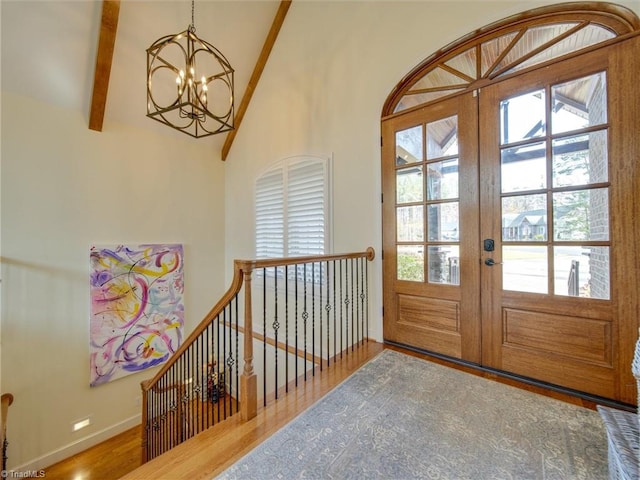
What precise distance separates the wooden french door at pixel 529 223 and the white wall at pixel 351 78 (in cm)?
35

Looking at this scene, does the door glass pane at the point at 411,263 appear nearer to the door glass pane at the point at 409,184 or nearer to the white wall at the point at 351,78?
the white wall at the point at 351,78

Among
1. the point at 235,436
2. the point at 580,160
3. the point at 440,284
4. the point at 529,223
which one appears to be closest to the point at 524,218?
the point at 529,223

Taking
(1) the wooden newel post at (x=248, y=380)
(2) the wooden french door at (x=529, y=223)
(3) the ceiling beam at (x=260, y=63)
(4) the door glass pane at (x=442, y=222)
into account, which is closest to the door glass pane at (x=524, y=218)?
(2) the wooden french door at (x=529, y=223)

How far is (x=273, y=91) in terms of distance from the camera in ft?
13.4

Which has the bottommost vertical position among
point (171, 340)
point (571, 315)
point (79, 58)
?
point (171, 340)

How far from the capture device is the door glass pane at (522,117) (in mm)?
2066

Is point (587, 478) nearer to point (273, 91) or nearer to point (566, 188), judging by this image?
point (566, 188)

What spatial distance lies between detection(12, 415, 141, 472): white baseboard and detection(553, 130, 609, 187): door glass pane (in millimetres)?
5587

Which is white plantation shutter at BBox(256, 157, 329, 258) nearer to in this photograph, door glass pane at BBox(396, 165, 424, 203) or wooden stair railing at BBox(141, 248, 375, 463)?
wooden stair railing at BBox(141, 248, 375, 463)

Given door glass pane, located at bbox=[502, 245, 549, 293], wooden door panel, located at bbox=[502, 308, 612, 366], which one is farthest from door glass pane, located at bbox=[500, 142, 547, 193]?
wooden door panel, located at bbox=[502, 308, 612, 366]

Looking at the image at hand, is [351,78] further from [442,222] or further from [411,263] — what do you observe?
[411,263]

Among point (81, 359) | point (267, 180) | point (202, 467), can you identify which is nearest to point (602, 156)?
point (202, 467)

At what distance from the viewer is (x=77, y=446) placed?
3.39m

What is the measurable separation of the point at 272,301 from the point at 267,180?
1.84 meters
